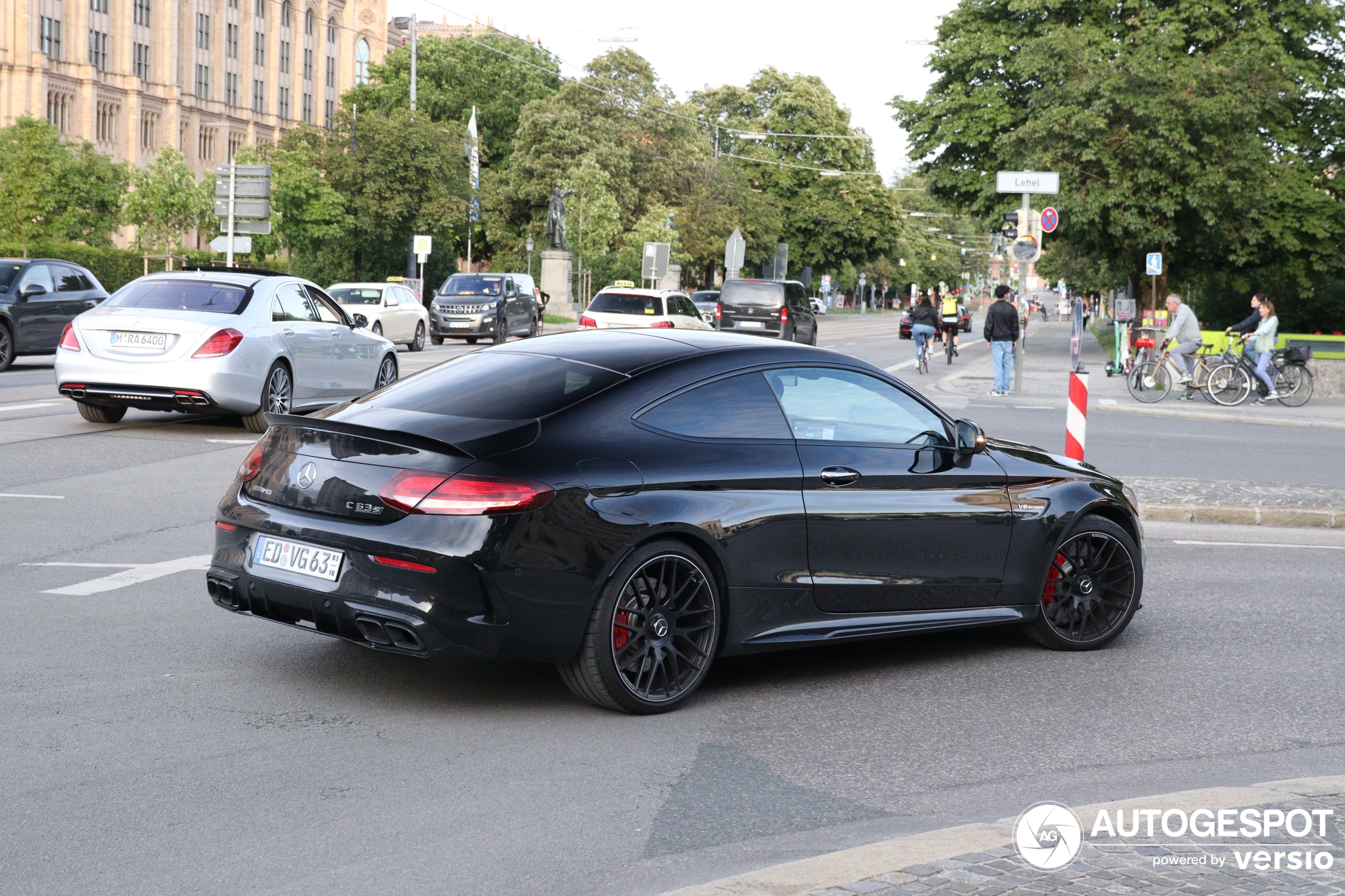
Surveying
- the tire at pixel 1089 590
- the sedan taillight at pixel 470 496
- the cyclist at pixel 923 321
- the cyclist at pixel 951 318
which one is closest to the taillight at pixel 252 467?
the sedan taillight at pixel 470 496

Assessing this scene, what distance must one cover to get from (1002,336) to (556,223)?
122 ft

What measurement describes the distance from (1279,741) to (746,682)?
209 centimetres

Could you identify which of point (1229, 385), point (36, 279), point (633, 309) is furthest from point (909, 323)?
point (36, 279)

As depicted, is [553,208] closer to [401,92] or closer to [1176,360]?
[401,92]

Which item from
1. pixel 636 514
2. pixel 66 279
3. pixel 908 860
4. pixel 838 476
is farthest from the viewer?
pixel 66 279

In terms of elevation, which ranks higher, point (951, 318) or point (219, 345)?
point (951, 318)

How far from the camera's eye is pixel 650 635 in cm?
566

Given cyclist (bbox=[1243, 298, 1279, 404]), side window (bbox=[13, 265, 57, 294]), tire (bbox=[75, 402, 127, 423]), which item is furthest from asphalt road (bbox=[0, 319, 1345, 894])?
cyclist (bbox=[1243, 298, 1279, 404])

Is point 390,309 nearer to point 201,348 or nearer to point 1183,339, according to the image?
point 1183,339

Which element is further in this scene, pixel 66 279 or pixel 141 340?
pixel 66 279

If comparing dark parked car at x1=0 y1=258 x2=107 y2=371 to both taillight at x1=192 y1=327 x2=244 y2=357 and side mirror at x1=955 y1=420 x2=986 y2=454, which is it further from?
side mirror at x1=955 y1=420 x2=986 y2=454

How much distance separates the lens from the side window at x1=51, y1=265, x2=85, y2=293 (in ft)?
79.5

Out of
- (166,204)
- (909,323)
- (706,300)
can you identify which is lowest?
(909,323)

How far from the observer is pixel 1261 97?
37.9 m
